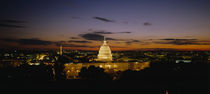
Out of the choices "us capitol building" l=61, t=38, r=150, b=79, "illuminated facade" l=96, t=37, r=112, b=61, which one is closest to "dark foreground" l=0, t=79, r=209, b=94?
"us capitol building" l=61, t=38, r=150, b=79

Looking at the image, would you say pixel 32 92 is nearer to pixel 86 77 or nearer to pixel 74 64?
pixel 86 77

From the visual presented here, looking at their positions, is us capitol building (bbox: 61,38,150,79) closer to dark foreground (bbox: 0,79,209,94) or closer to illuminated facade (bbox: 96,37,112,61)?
illuminated facade (bbox: 96,37,112,61)

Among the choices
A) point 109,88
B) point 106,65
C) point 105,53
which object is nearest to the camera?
point 109,88

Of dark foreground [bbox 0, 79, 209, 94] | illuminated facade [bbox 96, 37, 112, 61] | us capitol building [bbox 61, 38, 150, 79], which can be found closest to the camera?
dark foreground [bbox 0, 79, 209, 94]

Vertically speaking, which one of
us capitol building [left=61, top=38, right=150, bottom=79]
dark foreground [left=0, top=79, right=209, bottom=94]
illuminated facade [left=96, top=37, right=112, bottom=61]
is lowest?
us capitol building [left=61, top=38, right=150, bottom=79]

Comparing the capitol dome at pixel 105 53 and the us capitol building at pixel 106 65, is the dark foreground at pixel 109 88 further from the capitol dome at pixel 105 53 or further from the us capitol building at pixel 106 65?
the capitol dome at pixel 105 53

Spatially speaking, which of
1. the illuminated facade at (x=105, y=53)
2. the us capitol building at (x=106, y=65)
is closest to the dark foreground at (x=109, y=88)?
the us capitol building at (x=106, y=65)

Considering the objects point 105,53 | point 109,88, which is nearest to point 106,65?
point 105,53

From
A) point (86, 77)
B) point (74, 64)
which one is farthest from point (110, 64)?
point (86, 77)

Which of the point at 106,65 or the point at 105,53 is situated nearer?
the point at 106,65

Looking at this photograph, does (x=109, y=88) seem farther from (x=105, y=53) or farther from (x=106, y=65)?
(x=105, y=53)

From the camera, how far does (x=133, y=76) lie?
53094 mm

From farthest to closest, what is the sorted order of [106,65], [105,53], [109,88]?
Answer: [105,53]
[106,65]
[109,88]

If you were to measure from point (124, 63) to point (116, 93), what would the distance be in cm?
7105
